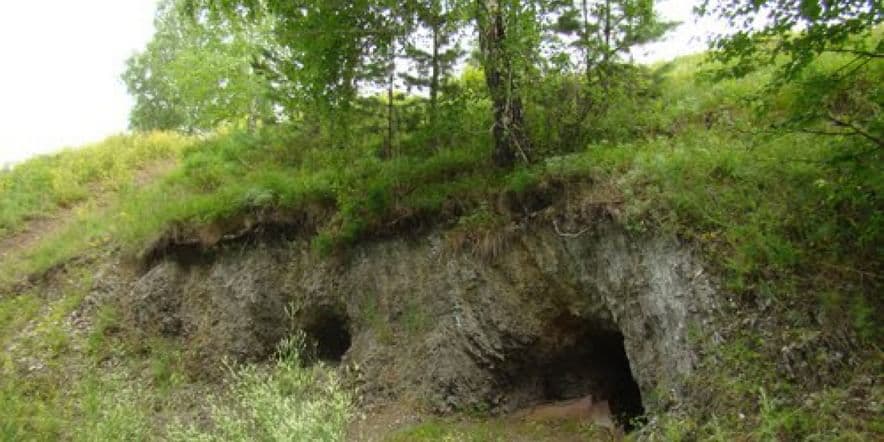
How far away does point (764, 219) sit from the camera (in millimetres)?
6863

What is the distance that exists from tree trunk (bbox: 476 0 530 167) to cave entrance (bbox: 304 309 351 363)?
394 centimetres

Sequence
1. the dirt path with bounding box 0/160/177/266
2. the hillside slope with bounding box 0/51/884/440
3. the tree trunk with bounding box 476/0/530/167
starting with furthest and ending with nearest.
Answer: the dirt path with bounding box 0/160/177/266
the tree trunk with bounding box 476/0/530/167
the hillside slope with bounding box 0/51/884/440

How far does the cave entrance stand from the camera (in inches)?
439

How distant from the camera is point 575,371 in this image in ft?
31.3

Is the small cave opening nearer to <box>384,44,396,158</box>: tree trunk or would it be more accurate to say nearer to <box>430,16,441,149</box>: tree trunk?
<box>430,16,441,149</box>: tree trunk

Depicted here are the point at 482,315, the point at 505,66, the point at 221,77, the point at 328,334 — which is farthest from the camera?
the point at 221,77

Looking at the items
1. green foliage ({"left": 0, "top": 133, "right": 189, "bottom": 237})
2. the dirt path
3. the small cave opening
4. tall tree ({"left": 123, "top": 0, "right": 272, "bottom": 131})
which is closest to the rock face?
the small cave opening

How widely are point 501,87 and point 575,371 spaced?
4319 mm

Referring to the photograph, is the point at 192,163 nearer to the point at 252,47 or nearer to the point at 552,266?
the point at 252,47

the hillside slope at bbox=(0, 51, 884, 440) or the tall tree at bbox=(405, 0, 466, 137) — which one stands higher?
the tall tree at bbox=(405, 0, 466, 137)

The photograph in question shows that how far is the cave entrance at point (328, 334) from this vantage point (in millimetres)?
11156

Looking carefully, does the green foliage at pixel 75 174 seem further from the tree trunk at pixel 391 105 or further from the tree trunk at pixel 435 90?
the tree trunk at pixel 435 90

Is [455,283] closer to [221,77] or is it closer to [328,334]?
[328,334]

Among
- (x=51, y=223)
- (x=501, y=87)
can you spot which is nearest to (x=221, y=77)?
(x=51, y=223)
